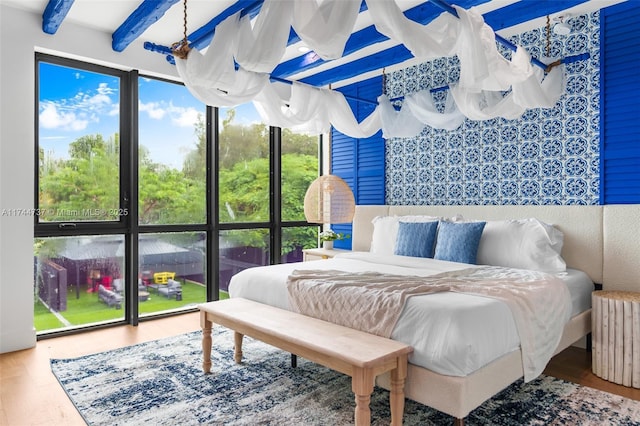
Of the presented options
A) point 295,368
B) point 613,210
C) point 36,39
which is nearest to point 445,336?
point 295,368

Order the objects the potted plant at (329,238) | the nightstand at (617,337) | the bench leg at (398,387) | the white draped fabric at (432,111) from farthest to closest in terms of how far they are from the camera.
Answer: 1. the potted plant at (329,238)
2. the white draped fabric at (432,111)
3. the nightstand at (617,337)
4. the bench leg at (398,387)

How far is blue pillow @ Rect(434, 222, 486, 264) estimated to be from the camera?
11.8 ft

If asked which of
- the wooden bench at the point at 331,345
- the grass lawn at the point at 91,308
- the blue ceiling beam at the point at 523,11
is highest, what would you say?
the blue ceiling beam at the point at 523,11

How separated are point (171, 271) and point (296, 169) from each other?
2120 mm

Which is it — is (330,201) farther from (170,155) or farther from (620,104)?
(620,104)

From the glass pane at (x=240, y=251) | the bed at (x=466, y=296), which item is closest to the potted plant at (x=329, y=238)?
the bed at (x=466, y=296)

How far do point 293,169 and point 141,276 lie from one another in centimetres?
235

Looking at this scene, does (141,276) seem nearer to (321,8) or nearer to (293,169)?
(293,169)

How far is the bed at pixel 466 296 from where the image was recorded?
208 centimetres

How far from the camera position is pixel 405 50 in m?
4.07

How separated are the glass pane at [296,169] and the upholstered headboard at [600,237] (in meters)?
2.74

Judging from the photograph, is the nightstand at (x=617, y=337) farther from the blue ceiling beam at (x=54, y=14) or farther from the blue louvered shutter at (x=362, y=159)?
the blue ceiling beam at (x=54, y=14)

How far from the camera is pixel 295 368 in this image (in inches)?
122

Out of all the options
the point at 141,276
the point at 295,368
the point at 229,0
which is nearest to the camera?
the point at 295,368
